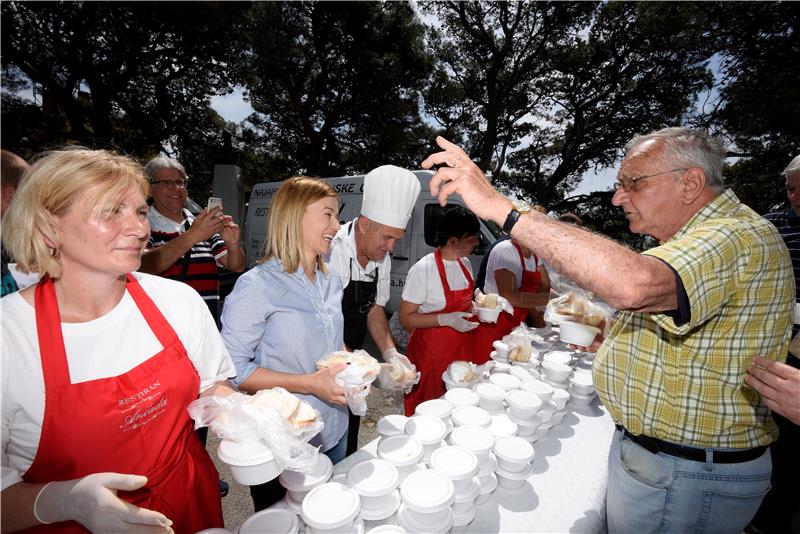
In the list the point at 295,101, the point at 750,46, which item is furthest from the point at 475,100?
the point at 750,46

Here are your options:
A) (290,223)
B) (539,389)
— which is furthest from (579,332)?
(290,223)

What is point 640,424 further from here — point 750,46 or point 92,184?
point 750,46

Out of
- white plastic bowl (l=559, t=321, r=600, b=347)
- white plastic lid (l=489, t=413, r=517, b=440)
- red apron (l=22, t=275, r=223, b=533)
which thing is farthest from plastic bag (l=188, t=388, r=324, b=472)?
white plastic bowl (l=559, t=321, r=600, b=347)

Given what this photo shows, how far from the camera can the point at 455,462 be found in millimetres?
1373

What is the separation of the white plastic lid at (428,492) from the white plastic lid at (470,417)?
1.48ft

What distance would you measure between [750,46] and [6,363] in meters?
16.8

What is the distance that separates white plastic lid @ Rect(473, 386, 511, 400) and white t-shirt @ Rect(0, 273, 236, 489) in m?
Answer: 1.31

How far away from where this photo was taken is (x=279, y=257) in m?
1.84

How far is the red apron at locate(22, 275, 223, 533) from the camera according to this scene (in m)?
1.08

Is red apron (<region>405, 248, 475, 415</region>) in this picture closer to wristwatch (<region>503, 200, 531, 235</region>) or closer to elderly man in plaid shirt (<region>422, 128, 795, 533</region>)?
Answer: elderly man in plaid shirt (<region>422, 128, 795, 533</region>)

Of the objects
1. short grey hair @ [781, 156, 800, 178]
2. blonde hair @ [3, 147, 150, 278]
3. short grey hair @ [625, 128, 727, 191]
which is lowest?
blonde hair @ [3, 147, 150, 278]

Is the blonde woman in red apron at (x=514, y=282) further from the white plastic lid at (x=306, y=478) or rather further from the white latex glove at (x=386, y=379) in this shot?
the white plastic lid at (x=306, y=478)

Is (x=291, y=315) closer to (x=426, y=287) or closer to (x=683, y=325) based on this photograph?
Answer: (x=683, y=325)

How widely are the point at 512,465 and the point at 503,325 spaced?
94.6 inches
